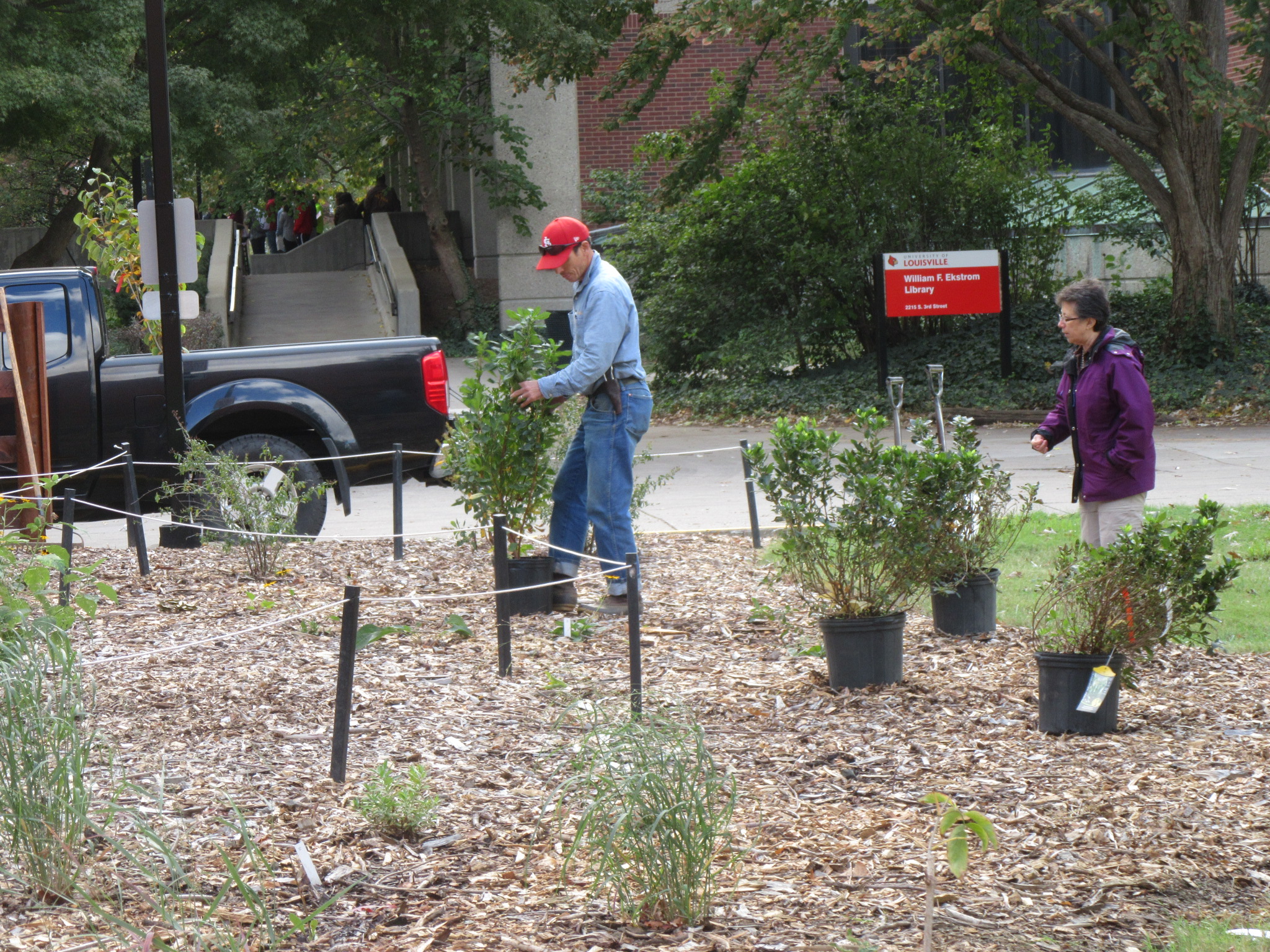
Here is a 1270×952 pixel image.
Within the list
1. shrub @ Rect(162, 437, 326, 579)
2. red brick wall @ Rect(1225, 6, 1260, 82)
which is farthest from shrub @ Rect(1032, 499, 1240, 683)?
red brick wall @ Rect(1225, 6, 1260, 82)

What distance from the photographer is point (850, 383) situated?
59.3 feet

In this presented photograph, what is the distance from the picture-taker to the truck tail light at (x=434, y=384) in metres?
9.62

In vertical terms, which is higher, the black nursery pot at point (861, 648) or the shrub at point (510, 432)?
the shrub at point (510, 432)

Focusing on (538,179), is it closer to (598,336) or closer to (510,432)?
(510,432)

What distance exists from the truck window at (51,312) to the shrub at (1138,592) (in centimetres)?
691

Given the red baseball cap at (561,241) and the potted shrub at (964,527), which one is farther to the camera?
the red baseball cap at (561,241)

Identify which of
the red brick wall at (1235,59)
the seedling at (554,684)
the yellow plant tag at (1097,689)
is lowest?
the seedling at (554,684)

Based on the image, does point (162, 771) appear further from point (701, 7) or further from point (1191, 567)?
point (701, 7)

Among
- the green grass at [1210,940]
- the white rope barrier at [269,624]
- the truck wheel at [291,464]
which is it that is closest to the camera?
the green grass at [1210,940]

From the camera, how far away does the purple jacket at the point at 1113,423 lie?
5988mm

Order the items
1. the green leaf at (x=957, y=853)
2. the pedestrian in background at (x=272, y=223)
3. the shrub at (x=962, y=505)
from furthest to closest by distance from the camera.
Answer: the pedestrian in background at (x=272, y=223) < the shrub at (x=962, y=505) < the green leaf at (x=957, y=853)

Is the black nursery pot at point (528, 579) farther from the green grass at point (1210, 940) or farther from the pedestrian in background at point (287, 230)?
the pedestrian in background at point (287, 230)

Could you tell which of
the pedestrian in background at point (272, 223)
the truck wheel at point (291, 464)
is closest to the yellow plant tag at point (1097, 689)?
the truck wheel at point (291, 464)

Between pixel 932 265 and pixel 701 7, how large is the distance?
433 cm
